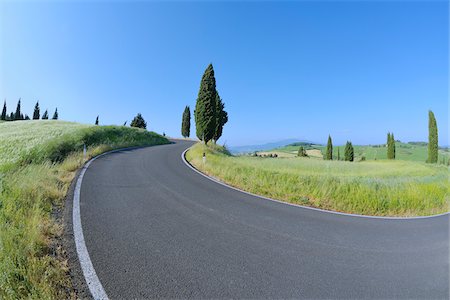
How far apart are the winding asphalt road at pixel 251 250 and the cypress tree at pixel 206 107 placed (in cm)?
A: 1617

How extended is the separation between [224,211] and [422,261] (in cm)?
406

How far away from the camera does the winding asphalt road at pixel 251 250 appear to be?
2.89m

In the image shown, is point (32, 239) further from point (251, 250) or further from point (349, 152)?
point (349, 152)

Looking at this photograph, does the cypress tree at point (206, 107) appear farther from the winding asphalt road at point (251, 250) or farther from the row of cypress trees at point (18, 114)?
the row of cypress trees at point (18, 114)

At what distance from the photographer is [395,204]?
24.4 ft

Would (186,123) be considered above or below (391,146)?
Answer: above

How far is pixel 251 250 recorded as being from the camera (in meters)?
3.79

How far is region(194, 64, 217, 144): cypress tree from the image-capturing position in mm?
22312


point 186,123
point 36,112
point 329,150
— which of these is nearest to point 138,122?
point 186,123

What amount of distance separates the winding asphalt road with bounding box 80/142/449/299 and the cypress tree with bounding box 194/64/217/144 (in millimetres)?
16170

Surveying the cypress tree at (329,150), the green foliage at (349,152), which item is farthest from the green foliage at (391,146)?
the cypress tree at (329,150)

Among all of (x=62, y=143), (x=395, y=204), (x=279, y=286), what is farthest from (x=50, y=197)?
(x=62, y=143)

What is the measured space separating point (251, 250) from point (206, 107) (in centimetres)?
1977

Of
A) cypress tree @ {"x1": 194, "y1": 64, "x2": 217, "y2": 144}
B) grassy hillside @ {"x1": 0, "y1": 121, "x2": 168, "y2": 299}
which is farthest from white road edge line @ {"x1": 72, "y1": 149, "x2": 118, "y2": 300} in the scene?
Answer: cypress tree @ {"x1": 194, "y1": 64, "x2": 217, "y2": 144}
